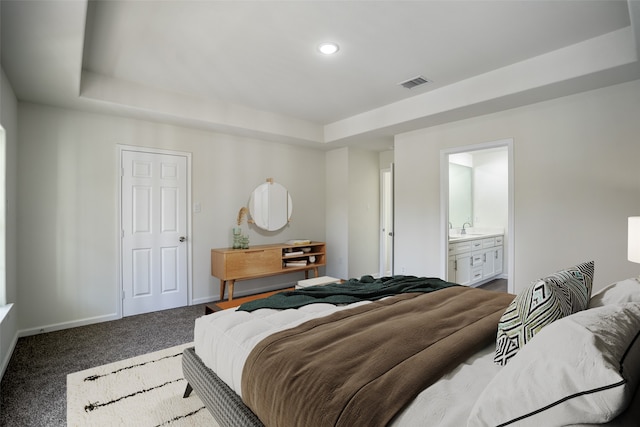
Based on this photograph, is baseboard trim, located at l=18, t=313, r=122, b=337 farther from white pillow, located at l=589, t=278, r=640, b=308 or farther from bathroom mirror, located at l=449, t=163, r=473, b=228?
bathroom mirror, located at l=449, t=163, r=473, b=228

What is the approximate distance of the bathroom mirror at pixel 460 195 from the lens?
6.14 metres

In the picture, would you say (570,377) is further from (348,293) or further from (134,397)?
(134,397)

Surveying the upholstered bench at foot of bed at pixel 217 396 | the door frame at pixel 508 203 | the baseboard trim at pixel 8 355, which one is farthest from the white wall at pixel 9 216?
the door frame at pixel 508 203

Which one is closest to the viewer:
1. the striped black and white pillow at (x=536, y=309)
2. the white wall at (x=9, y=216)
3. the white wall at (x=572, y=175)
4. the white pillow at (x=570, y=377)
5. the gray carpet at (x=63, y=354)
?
the white pillow at (x=570, y=377)

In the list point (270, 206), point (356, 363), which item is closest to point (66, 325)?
point (270, 206)

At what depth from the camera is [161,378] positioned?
2.42 metres

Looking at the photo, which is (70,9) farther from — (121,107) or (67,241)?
(67,241)

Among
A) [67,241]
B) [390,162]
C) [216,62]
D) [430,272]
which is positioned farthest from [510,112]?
[67,241]

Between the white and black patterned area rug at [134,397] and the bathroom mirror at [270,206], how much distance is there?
2510 mm

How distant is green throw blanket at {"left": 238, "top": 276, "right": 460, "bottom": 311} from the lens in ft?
6.97

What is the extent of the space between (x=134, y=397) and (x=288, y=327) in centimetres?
130

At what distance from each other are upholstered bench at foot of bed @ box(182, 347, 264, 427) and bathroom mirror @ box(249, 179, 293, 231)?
3.06 m

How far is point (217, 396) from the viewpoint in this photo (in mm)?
1586

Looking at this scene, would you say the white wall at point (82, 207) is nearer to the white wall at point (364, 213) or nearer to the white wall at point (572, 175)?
the white wall at point (364, 213)
